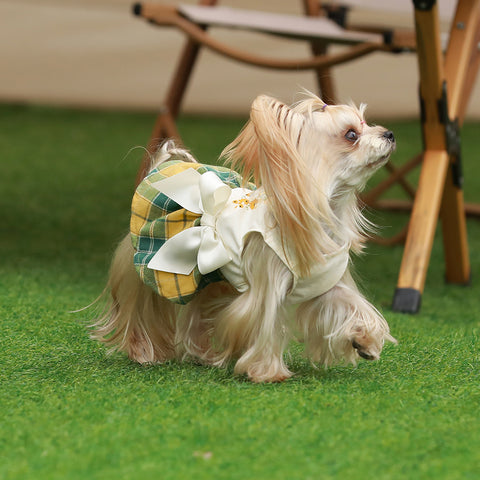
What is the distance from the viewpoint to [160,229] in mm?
1834

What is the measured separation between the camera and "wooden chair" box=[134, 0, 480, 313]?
2.66 m

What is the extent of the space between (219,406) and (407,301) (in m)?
1.17

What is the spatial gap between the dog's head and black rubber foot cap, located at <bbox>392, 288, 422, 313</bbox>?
90 centimetres

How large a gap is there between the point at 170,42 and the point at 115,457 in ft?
23.7

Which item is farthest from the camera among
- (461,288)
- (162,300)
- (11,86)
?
(11,86)

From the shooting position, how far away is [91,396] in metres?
1.65

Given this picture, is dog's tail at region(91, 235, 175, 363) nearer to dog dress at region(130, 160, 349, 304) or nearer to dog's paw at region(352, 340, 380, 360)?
dog dress at region(130, 160, 349, 304)

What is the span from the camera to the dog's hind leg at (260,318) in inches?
67.1

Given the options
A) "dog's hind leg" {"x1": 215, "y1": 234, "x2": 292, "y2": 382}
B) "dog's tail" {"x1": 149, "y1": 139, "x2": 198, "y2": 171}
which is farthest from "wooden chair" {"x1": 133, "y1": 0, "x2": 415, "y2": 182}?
"dog's hind leg" {"x1": 215, "y1": 234, "x2": 292, "y2": 382}

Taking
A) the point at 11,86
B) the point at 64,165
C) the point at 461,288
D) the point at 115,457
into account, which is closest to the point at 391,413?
the point at 115,457

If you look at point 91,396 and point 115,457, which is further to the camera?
point 91,396

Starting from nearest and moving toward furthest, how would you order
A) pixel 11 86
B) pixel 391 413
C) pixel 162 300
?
pixel 391 413
pixel 162 300
pixel 11 86

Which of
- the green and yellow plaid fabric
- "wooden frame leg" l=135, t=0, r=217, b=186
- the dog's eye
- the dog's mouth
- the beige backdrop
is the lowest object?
the beige backdrop

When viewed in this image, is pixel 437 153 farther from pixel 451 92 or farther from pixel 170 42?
pixel 170 42
